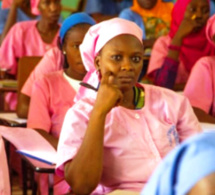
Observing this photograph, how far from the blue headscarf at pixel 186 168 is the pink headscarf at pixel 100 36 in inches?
46.7

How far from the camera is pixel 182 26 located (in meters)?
3.67

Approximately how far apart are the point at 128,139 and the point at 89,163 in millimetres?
182

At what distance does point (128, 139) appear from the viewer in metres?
1.88

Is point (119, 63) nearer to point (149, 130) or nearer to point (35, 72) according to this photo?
point (149, 130)

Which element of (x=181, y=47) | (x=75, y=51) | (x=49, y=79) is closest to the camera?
(x=49, y=79)

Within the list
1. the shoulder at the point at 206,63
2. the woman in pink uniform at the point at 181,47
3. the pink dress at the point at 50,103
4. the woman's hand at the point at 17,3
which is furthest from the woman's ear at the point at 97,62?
the woman's hand at the point at 17,3

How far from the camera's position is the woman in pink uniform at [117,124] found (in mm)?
1775

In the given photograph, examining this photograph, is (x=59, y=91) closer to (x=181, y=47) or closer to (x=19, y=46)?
(x=181, y=47)

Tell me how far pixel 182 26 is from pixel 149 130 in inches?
73.8

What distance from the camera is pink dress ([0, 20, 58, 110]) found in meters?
4.27

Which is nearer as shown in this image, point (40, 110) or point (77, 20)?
point (40, 110)

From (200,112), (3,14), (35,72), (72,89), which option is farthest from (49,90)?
(3,14)

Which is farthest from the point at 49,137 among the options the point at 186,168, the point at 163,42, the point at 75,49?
the point at 186,168

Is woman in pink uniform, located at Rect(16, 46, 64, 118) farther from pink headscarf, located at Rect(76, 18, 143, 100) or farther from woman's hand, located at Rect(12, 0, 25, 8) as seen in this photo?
woman's hand, located at Rect(12, 0, 25, 8)
